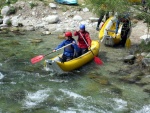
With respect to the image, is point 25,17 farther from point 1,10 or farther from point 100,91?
point 100,91

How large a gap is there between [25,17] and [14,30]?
5.14ft

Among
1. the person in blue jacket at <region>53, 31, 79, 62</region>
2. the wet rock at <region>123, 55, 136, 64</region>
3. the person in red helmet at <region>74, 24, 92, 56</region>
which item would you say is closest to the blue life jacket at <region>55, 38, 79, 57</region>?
the person in blue jacket at <region>53, 31, 79, 62</region>

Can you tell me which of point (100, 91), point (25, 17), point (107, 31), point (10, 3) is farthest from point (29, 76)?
point (10, 3)

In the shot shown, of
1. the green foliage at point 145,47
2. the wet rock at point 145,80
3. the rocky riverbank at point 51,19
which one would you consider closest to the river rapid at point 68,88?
the wet rock at point 145,80

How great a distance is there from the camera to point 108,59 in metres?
11.0

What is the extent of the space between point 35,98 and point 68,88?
1.08m

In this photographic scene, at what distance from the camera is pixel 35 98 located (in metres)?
7.96

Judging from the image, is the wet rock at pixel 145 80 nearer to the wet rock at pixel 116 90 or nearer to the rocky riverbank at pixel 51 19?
the wet rock at pixel 116 90

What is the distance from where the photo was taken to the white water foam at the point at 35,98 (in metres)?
7.64

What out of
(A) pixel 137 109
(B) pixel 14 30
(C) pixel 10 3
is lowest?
(A) pixel 137 109

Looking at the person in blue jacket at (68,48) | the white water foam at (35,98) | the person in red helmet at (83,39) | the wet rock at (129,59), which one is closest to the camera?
the white water foam at (35,98)

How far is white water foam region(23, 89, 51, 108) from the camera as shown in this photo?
7.64 meters

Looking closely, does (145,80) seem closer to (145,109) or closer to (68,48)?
(145,109)

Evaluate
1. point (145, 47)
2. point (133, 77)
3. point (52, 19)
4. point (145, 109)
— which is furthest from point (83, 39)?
point (52, 19)
